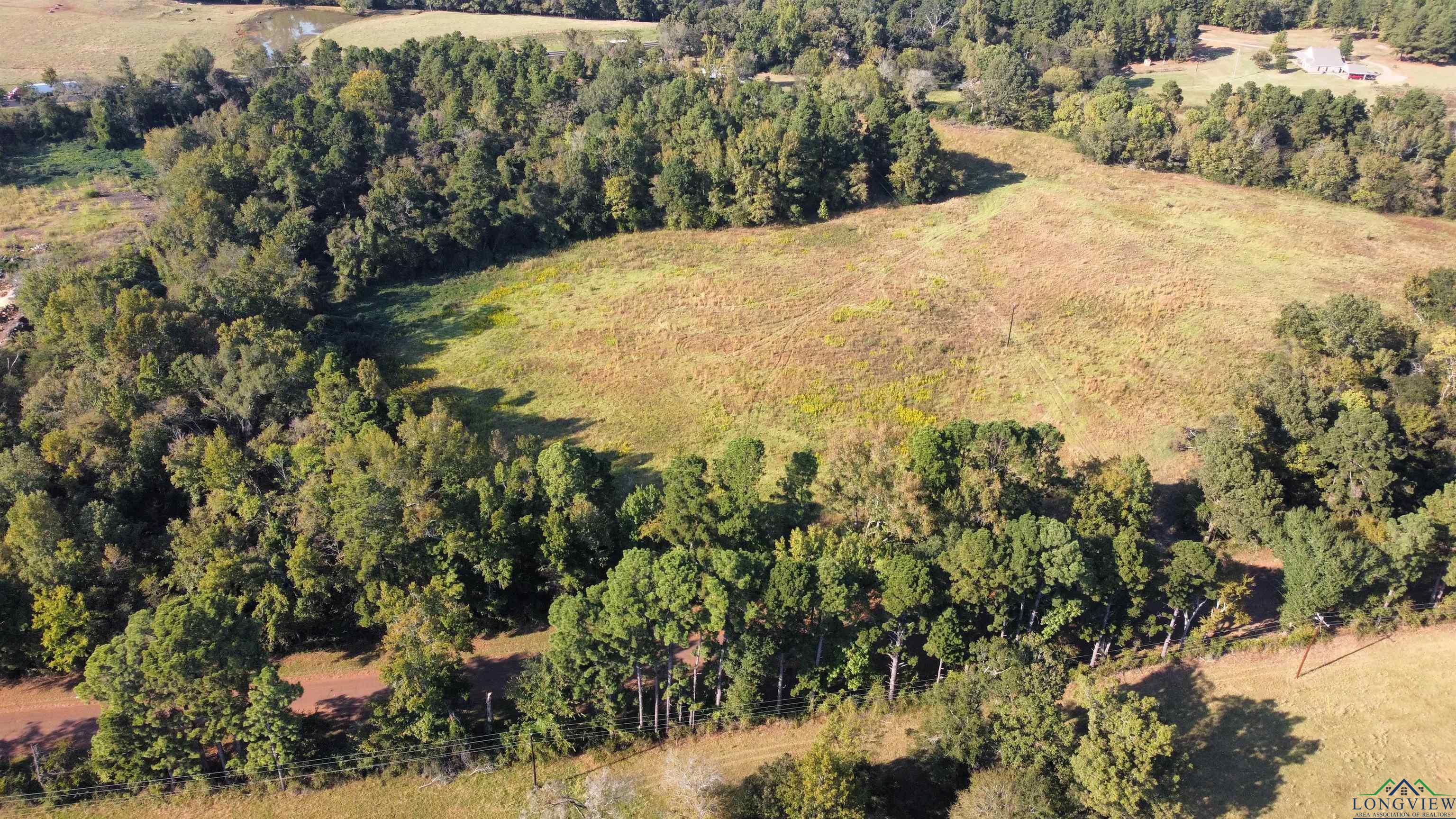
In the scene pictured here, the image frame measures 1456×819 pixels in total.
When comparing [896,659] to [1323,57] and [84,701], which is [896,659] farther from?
[1323,57]

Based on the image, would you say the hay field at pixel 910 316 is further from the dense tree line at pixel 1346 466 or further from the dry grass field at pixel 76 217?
the dry grass field at pixel 76 217

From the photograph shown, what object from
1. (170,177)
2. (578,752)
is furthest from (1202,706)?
(170,177)

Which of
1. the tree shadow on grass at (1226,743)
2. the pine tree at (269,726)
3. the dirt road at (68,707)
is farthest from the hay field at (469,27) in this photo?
the tree shadow on grass at (1226,743)

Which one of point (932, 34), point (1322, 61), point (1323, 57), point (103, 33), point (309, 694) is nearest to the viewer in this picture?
point (309, 694)

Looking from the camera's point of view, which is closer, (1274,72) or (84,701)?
(84,701)

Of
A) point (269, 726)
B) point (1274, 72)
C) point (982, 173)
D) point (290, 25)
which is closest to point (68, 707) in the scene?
point (269, 726)

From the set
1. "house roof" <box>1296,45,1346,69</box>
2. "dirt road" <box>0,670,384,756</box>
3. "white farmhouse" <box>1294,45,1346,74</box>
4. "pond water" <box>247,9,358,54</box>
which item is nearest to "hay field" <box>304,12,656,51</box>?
"pond water" <box>247,9,358,54</box>

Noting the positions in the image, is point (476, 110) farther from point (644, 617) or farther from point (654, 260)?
point (644, 617)

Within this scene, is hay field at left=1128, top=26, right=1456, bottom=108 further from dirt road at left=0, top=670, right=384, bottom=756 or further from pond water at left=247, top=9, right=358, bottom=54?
pond water at left=247, top=9, right=358, bottom=54
